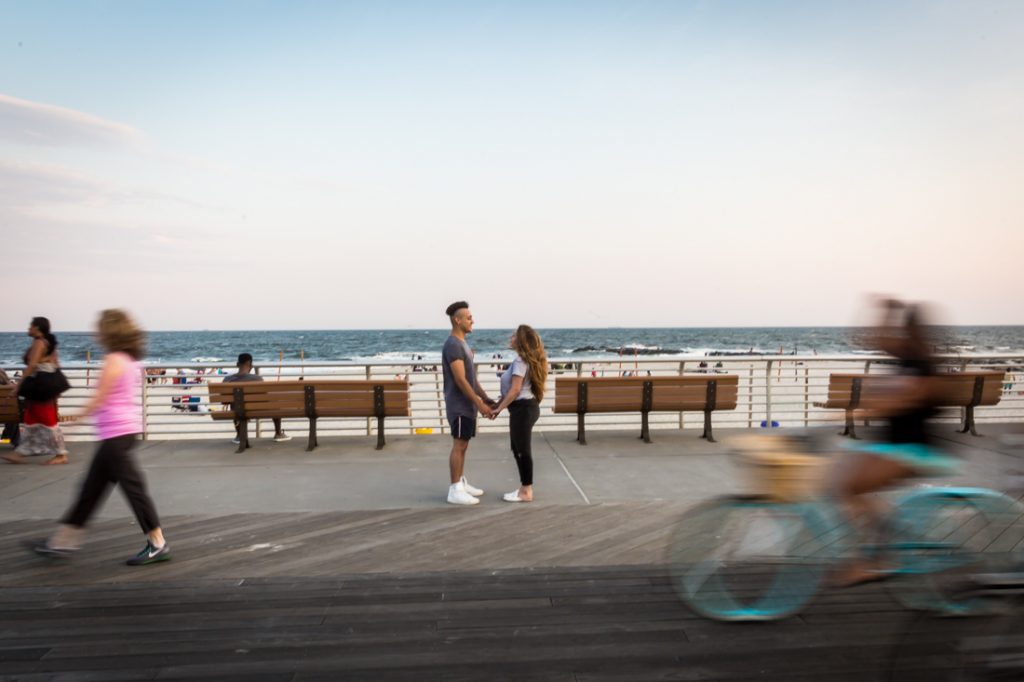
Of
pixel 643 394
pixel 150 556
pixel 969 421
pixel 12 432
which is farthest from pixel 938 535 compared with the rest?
pixel 12 432

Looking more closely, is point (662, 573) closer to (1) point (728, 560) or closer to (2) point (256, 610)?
(1) point (728, 560)

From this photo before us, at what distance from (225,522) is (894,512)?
190 inches

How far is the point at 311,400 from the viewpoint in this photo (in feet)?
29.4

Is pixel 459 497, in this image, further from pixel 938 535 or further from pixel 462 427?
pixel 938 535

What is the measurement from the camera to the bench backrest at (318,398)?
8.93 meters

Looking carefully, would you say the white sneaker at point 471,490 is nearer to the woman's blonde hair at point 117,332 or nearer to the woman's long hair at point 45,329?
the woman's blonde hair at point 117,332

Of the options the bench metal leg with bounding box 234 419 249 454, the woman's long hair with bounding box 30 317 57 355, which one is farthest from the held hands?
the woman's long hair with bounding box 30 317 57 355

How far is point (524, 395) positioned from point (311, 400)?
11.7 ft

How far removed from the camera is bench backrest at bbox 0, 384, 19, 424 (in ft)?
30.4

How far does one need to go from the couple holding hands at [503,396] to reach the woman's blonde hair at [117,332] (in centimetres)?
246

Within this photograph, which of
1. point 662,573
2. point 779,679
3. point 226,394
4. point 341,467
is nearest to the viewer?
point 779,679

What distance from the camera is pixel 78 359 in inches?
2387

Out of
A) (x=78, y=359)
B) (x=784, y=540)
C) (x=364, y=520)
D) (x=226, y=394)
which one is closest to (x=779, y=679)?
(x=784, y=540)

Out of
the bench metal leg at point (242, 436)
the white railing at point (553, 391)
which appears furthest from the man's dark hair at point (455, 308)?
the bench metal leg at point (242, 436)
